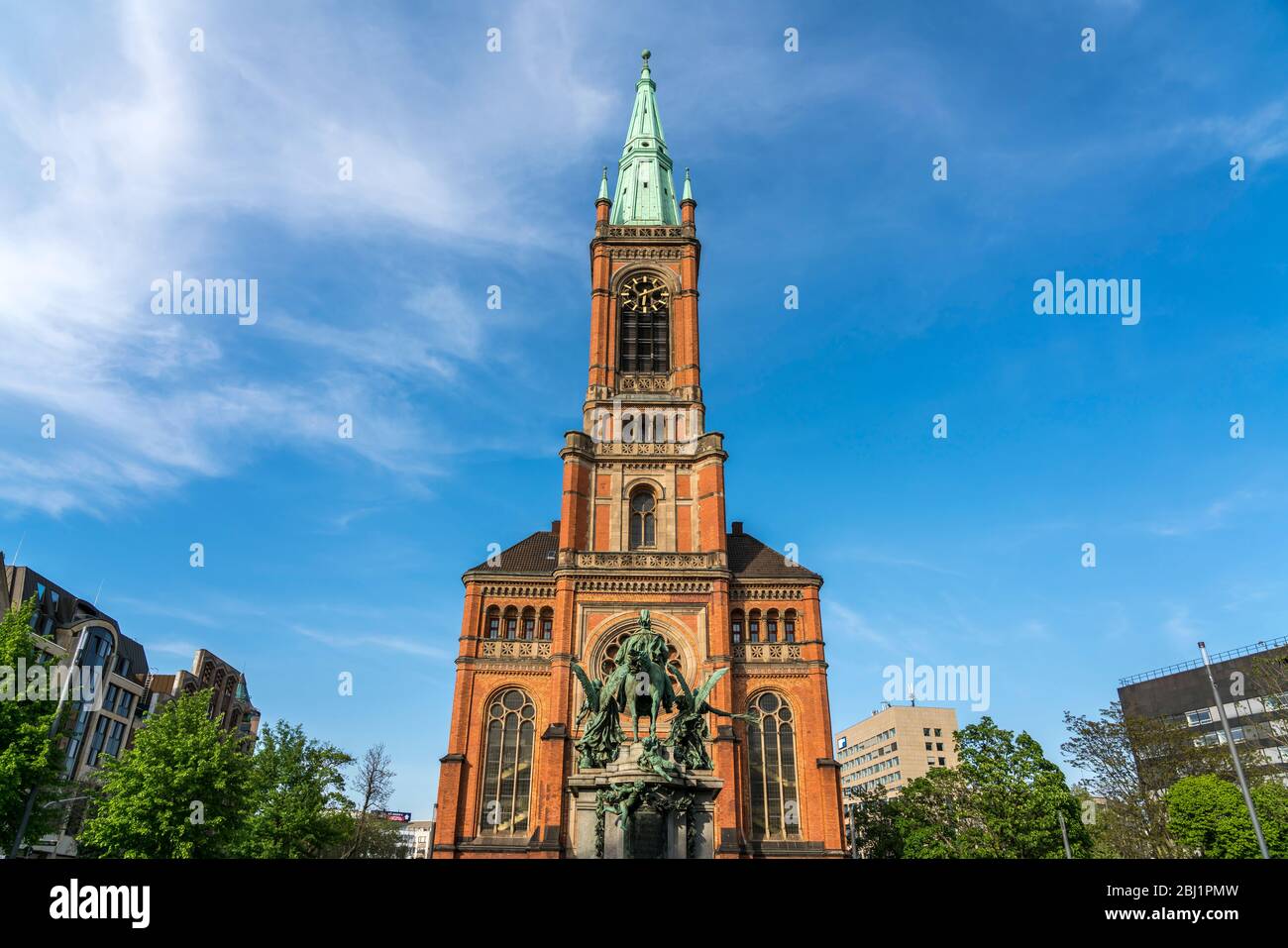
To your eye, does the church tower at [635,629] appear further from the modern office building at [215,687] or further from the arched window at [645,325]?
the modern office building at [215,687]

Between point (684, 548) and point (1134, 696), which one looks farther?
point (1134, 696)

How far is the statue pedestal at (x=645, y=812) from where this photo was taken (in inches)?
727

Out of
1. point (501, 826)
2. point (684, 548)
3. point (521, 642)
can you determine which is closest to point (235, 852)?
point (501, 826)

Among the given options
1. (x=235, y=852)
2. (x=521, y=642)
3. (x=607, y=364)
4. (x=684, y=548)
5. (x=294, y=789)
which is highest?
(x=607, y=364)

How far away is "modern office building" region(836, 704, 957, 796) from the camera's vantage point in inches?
4764

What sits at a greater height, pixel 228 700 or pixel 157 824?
pixel 228 700

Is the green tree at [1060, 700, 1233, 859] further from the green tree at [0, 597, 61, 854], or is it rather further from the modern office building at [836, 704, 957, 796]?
the modern office building at [836, 704, 957, 796]

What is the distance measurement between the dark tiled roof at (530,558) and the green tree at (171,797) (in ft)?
49.2

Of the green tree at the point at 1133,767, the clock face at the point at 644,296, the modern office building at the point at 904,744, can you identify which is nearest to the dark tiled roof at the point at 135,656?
the clock face at the point at 644,296

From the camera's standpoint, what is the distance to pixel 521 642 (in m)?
41.8
